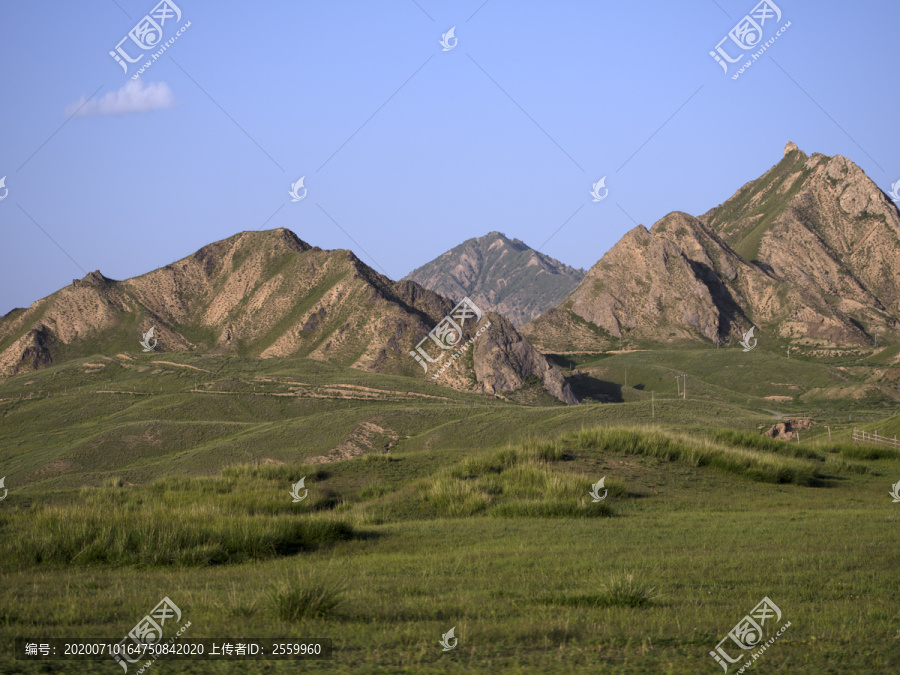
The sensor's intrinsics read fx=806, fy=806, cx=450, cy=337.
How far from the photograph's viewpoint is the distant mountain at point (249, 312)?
322 ft

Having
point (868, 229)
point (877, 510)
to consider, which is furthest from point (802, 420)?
point (868, 229)

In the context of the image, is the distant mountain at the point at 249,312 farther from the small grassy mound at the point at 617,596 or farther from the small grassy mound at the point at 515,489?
the small grassy mound at the point at 617,596

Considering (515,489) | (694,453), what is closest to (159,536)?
(515,489)

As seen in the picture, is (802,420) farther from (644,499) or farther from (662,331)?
(662,331)

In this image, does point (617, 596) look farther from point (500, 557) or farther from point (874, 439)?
point (874, 439)

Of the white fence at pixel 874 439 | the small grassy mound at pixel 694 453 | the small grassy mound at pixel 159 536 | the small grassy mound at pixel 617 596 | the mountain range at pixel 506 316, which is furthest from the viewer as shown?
the mountain range at pixel 506 316

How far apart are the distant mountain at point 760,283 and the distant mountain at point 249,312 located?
38995mm

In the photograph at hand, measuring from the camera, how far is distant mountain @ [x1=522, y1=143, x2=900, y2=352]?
14125cm

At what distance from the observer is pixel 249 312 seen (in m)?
118

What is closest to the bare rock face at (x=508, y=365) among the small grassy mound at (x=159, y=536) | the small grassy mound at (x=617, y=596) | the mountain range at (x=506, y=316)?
the mountain range at (x=506, y=316)

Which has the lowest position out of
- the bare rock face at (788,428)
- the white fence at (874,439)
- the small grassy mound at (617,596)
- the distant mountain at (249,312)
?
the white fence at (874,439)

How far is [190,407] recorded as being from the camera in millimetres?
52875

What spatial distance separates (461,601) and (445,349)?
77907mm

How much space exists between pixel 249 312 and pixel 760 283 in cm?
9570
